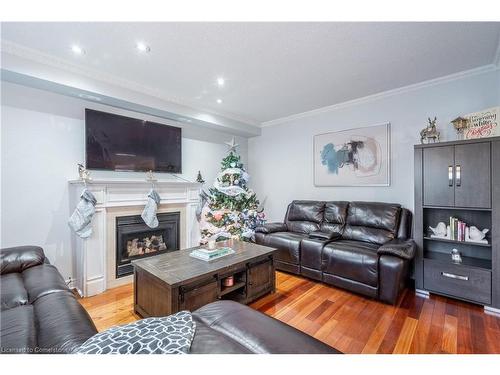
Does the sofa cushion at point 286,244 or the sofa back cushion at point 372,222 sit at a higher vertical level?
the sofa back cushion at point 372,222

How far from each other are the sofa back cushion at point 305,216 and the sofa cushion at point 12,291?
307 cm

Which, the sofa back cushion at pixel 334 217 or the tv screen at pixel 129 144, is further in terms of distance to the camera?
the sofa back cushion at pixel 334 217

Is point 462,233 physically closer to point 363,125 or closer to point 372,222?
point 372,222

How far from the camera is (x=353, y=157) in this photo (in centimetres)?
352

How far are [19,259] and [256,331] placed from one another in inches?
86.8

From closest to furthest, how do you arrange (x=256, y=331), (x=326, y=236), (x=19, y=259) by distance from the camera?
(x=256, y=331)
(x=19, y=259)
(x=326, y=236)

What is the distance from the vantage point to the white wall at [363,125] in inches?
106

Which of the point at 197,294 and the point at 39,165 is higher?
the point at 39,165

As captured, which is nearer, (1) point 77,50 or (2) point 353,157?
(1) point 77,50

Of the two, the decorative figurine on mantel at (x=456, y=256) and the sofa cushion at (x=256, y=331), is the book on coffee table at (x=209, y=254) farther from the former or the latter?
the decorative figurine on mantel at (x=456, y=256)

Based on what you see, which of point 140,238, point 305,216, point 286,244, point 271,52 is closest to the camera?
point 271,52

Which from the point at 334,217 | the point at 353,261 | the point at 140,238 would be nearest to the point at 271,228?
the point at 334,217

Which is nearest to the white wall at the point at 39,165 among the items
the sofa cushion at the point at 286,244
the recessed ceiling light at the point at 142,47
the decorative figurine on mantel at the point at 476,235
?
the recessed ceiling light at the point at 142,47
